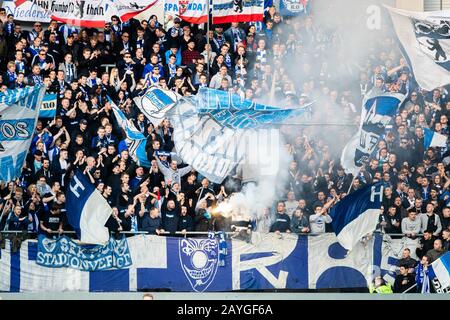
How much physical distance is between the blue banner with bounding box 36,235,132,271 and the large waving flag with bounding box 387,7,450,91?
15.0ft

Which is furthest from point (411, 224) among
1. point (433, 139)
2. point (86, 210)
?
point (86, 210)

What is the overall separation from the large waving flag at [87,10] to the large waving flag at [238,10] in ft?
4.44

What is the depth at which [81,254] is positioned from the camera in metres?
12.9

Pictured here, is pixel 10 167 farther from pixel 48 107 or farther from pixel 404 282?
pixel 404 282

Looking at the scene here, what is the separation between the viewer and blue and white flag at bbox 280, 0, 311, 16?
1581 cm

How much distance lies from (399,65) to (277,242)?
382cm

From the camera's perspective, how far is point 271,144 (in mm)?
13875

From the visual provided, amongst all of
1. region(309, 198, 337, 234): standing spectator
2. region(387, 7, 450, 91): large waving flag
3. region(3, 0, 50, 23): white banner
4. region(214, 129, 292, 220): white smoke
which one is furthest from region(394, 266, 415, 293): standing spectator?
region(3, 0, 50, 23): white banner

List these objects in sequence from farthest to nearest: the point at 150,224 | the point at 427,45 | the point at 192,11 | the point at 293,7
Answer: the point at 293,7 < the point at 192,11 < the point at 427,45 < the point at 150,224

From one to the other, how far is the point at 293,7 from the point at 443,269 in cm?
501

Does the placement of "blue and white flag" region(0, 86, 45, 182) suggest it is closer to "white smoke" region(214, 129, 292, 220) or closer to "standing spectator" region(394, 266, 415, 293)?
A: "white smoke" region(214, 129, 292, 220)
